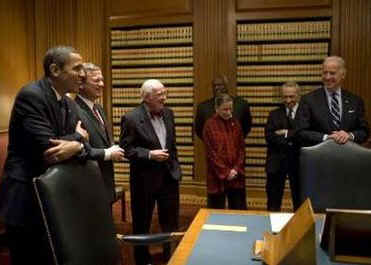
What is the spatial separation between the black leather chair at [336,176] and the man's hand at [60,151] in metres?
1.11

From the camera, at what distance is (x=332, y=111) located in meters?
3.23

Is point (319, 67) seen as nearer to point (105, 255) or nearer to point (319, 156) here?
point (319, 156)

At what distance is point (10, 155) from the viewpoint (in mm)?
2055

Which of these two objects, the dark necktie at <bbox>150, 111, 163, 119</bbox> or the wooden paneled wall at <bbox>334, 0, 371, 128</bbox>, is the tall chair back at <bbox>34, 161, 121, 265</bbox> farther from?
the wooden paneled wall at <bbox>334, 0, 371, 128</bbox>

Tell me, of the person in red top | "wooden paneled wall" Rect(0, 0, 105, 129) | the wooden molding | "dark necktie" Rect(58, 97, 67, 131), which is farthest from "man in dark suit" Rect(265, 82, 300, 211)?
"wooden paneled wall" Rect(0, 0, 105, 129)

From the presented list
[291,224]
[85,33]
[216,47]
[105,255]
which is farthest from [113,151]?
[85,33]

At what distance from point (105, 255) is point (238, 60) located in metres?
3.74

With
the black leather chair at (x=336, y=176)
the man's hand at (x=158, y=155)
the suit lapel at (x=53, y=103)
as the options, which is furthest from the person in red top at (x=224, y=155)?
the suit lapel at (x=53, y=103)

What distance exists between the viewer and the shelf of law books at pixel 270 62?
4.80m

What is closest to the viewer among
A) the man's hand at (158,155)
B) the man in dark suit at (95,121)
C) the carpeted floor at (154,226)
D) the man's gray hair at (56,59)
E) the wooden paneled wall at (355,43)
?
the man's gray hair at (56,59)

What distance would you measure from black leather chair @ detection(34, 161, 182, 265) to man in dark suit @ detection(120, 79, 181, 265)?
1.35m

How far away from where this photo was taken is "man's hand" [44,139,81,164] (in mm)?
1977

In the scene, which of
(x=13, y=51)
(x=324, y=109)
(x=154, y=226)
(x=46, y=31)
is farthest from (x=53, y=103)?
(x=46, y=31)

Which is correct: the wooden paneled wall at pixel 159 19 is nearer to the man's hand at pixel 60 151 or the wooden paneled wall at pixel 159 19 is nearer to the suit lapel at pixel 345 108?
the suit lapel at pixel 345 108
